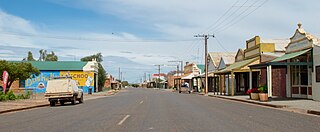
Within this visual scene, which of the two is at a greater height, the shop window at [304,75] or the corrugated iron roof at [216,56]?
the corrugated iron roof at [216,56]

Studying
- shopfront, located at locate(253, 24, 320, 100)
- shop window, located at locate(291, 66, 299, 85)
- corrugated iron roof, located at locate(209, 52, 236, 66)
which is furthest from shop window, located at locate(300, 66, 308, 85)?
corrugated iron roof, located at locate(209, 52, 236, 66)

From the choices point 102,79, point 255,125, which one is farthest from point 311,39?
point 102,79

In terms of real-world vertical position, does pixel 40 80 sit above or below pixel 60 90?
above

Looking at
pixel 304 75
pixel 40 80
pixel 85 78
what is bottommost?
pixel 40 80

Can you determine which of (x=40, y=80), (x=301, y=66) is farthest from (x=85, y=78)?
(x=301, y=66)

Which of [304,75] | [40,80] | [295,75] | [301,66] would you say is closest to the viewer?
[304,75]

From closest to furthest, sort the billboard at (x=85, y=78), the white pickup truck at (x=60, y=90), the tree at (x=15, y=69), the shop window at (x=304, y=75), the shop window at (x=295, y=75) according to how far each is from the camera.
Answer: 1. the white pickup truck at (x=60, y=90)
2. the shop window at (x=304, y=75)
3. the shop window at (x=295, y=75)
4. the tree at (x=15, y=69)
5. the billboard at (x=85, y=78)

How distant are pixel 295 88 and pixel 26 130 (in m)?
24.2

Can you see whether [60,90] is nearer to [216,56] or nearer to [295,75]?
[295,75]

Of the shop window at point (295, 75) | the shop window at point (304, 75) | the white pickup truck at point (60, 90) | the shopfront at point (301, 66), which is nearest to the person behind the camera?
the shopfront at point (301, 66)

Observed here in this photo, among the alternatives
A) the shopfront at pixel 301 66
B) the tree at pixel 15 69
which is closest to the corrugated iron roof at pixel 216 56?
the shopfront at pixel 301 66

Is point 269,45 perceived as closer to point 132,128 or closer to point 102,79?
point 132,128

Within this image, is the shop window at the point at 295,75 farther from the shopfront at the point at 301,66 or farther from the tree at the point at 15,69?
the tree at the point at 15,69

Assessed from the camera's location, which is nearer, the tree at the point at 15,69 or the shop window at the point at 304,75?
the shop window at the point at 304,75
